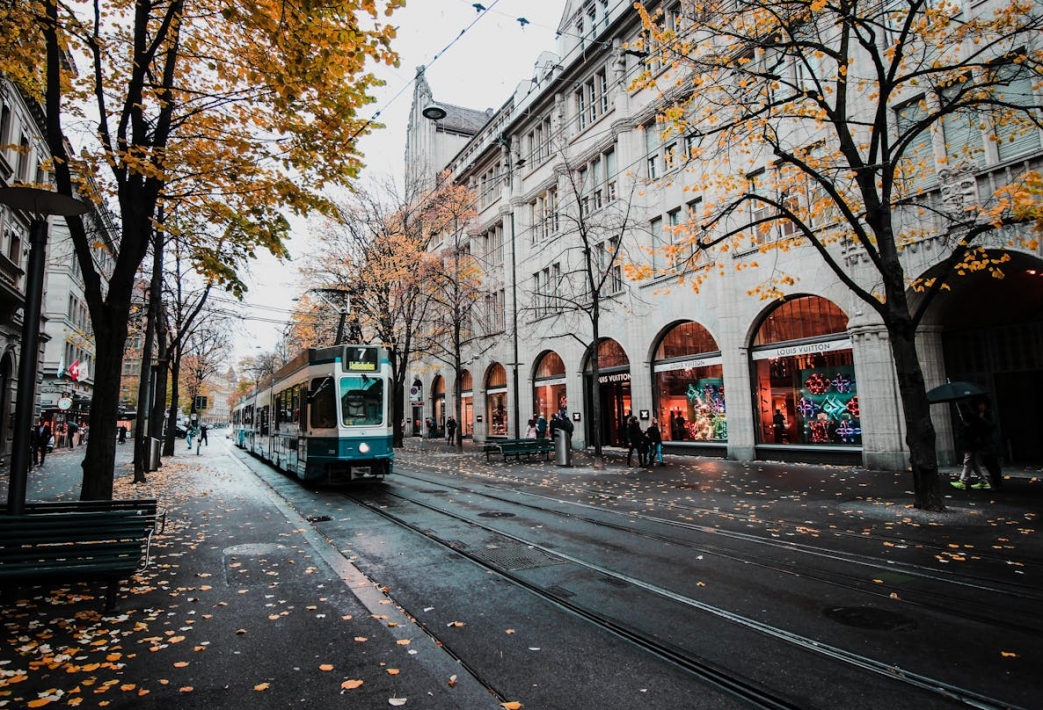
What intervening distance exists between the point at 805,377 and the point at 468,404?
997 inches

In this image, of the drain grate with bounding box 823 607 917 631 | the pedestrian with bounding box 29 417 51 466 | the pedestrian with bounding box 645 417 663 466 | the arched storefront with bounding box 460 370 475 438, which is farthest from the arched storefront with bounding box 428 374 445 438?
the drain grate with bounding box 823 607 917 631

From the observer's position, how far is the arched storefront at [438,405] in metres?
43.5

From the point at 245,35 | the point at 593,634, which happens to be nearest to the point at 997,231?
the point at 593,634

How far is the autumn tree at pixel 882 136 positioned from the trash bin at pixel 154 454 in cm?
1812

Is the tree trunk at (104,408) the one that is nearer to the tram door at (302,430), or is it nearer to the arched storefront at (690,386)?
the tram door at (302,430)

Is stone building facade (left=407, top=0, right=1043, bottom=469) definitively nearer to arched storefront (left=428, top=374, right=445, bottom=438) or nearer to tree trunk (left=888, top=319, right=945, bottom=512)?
tree trunk (left=888, top=319, right=945, bottom=512)

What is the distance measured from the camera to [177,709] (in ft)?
11.4

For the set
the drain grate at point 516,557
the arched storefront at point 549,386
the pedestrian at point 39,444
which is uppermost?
the arched storefront at point 549,386

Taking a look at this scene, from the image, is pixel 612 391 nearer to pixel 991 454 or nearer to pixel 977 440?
pixel 977 440

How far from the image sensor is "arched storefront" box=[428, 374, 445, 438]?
43.5 meters

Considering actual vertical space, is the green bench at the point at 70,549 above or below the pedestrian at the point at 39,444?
below

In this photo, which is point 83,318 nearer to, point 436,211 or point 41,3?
point 436,211

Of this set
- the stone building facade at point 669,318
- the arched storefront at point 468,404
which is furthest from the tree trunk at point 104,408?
the arched storefront at point 468,404

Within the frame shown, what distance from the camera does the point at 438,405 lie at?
146 feet
